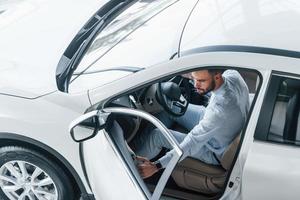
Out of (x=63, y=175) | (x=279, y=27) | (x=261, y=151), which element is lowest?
(x=63, y=175)

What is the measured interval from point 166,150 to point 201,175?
1.05ft

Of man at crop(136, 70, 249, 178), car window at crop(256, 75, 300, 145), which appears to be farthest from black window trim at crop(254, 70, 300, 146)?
man at crop(136, 70, 249, 178)

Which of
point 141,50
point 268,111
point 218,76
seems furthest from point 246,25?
point 141,50

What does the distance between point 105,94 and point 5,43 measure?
0.99 m

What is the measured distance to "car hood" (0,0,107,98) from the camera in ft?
9.14

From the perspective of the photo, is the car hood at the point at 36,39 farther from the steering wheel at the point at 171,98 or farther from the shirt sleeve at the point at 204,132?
the shirt sleeve at the point at 204,132

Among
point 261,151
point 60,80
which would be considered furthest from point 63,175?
point 261,151

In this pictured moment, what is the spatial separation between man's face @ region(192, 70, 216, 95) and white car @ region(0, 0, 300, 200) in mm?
104

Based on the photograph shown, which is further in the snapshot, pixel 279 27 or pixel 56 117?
pixel 56 117

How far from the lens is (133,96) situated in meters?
2.86

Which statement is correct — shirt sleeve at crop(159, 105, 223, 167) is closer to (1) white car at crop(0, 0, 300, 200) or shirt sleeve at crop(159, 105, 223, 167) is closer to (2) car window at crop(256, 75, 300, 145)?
(1) white car at crop(0, 0, 300, 200)

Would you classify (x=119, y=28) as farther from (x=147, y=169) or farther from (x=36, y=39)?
(x=147, y=169)

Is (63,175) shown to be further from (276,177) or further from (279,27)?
(279,27)

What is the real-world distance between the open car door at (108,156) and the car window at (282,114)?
2.37 feet
